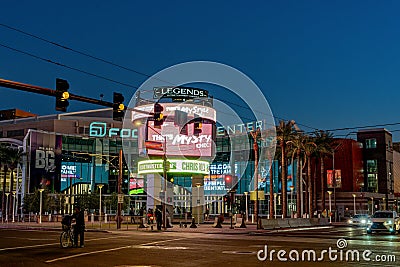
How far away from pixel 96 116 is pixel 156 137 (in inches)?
2047

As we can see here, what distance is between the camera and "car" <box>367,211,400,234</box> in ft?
135

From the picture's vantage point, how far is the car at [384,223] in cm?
4100

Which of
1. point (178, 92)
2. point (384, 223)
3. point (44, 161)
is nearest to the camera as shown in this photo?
point (384, 223)

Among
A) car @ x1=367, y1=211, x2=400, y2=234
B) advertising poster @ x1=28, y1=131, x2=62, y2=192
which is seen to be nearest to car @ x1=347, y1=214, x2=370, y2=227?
car @ x1=367, y1=211, x2=400, y2=234

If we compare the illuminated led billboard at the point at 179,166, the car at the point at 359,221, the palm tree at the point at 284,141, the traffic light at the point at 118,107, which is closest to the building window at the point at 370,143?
the car at the point at 359,221

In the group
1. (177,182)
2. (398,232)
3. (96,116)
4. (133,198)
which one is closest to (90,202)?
(133,198)

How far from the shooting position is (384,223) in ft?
135

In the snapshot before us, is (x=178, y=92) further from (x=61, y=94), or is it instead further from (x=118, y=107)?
(x=61, y=94)

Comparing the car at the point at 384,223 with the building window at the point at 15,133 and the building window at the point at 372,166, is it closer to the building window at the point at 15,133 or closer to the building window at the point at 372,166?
the building window at the point at 372,166

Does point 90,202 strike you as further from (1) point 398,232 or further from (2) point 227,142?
(1) point 398,232

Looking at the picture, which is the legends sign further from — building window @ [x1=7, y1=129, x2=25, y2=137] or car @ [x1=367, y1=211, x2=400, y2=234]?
building window @ [x1=7, y1=129, x2=25, y2=137]

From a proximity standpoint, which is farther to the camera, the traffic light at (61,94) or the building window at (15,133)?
the building window at (15,133)

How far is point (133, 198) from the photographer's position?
109 m

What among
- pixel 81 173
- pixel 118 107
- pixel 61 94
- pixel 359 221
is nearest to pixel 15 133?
pixel 81 173
